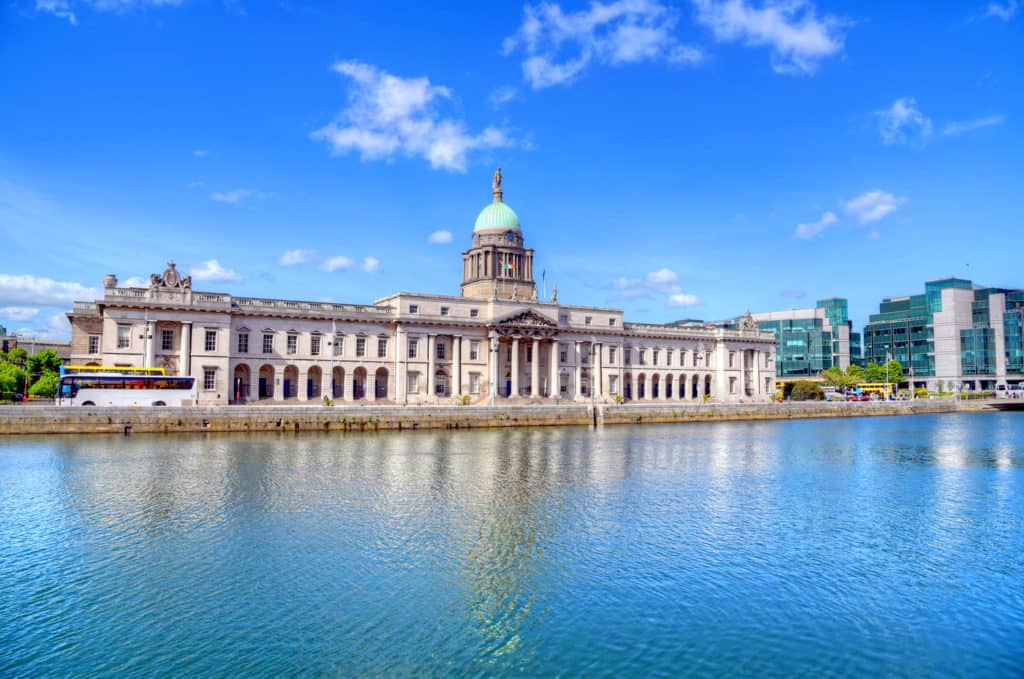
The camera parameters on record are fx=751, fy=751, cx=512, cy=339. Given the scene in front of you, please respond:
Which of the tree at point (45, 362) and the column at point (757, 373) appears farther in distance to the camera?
the column at point (757, 373)

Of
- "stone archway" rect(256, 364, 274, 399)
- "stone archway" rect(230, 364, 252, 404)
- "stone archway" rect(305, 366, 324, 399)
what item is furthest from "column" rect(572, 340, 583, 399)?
"stone archway" rect(230, 364, 252, 404)

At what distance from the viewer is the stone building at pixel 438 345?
7206cm

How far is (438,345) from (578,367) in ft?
64.4

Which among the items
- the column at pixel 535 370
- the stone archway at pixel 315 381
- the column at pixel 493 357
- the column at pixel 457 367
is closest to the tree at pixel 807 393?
the column at pixel 535 370

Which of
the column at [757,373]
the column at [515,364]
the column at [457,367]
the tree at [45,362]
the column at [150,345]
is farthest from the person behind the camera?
the column at [757,373]

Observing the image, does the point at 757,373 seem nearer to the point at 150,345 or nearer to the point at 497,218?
the point at 497,218

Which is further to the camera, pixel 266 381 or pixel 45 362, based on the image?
pixel 45 362

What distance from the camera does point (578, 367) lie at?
96688mm

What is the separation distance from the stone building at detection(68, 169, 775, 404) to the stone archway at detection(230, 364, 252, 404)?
120 millimetres

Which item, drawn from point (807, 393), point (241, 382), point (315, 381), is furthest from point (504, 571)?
point (807, 393)

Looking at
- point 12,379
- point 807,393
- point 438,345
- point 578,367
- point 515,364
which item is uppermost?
point 438,345

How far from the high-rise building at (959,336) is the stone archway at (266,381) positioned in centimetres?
11816

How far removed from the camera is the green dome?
10169cm

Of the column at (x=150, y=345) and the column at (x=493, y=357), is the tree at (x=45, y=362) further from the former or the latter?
the column at (x=493, y=357)
